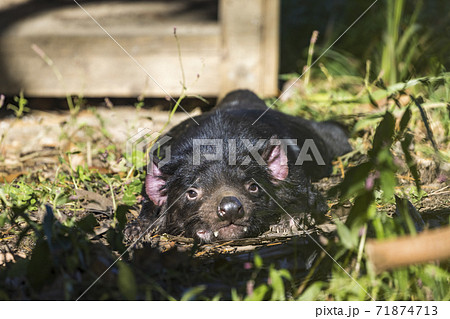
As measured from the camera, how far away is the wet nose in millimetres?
3369

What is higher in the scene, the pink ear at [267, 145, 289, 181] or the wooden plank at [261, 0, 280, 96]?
the wooden plank at [261, 0, 280, 96]

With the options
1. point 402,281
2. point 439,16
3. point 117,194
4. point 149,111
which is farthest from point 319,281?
point 439,16

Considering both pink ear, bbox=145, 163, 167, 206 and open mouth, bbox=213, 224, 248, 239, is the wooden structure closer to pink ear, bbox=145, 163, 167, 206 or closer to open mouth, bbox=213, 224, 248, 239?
pink ear, bbox=145, 163, 167, 206

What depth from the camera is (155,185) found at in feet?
12.8

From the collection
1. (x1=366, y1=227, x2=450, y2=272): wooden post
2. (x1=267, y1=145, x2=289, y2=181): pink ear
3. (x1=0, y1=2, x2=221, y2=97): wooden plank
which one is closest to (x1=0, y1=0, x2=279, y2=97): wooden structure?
(x1=0, y1=2, x2=221, y2=97): wooden plank

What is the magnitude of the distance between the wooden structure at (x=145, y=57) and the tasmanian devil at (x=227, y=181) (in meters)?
1.82

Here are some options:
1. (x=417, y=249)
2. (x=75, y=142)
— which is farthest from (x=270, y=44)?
(x=417, y=249)

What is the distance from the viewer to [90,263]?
244 cm

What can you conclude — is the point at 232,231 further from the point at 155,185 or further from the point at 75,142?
the point at 75,142

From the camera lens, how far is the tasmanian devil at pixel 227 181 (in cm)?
353

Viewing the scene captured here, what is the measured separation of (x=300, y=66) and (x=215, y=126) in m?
4.16

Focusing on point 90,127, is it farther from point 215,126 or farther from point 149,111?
point 215,126

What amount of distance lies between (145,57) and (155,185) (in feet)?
9.11

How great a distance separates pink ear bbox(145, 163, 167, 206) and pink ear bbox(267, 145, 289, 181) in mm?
764
